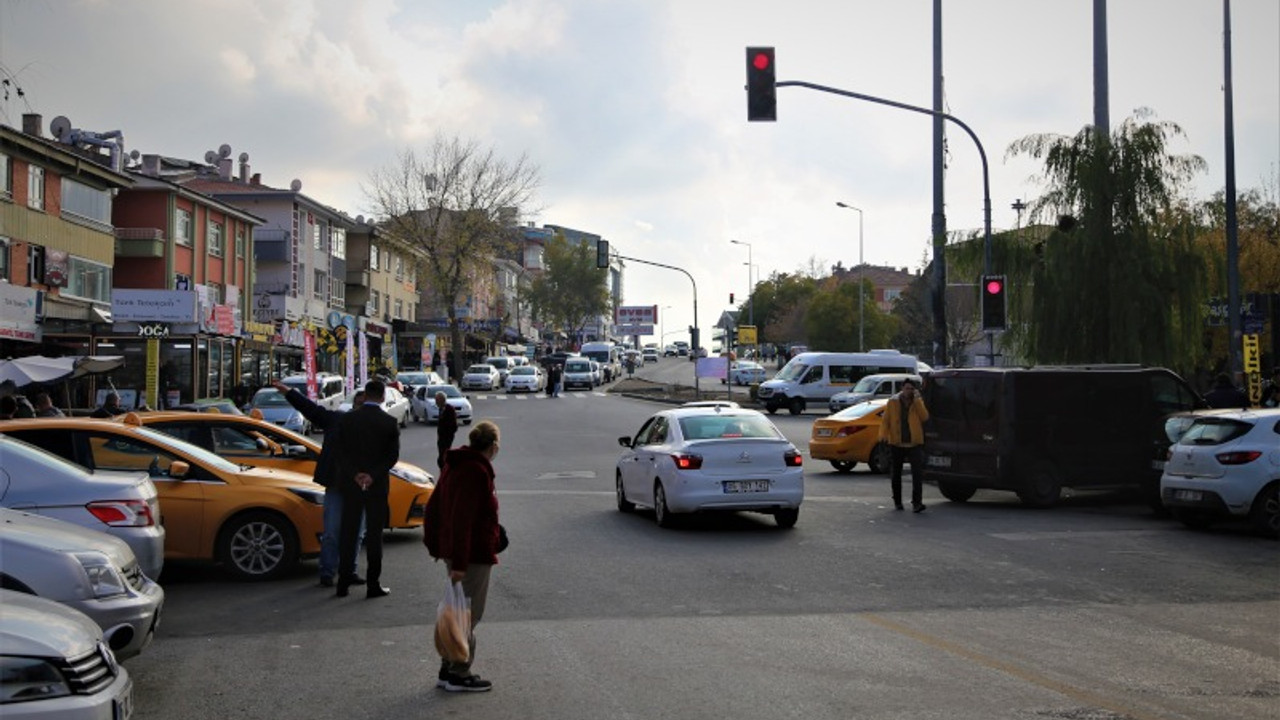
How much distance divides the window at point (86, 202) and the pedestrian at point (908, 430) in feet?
114

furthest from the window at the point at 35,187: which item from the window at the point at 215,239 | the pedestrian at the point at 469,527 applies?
the pedestrian at the point at 469,527

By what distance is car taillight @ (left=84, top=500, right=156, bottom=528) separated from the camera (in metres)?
9.51

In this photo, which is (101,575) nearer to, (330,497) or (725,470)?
(330,497)

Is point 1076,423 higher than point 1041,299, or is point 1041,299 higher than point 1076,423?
point 1041,299

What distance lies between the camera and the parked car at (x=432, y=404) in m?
42.5

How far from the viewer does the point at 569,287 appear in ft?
461

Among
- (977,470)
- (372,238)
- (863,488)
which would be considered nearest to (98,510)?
(977,470)

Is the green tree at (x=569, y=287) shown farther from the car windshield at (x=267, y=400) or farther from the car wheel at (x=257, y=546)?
the car wheel at (x=257, y=546)

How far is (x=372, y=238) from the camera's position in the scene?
84062 millimetres

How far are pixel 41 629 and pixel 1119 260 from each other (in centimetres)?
2668

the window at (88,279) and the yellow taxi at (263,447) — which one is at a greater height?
the window at (88,279)

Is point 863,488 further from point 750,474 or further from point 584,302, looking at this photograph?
point 584,302

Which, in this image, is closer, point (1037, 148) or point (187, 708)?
point (187, 708)

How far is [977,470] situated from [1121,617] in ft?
28.9
